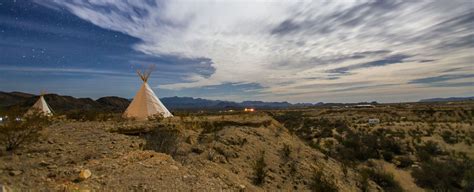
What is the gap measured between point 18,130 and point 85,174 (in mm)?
3452

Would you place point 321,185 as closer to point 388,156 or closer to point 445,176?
point 445,176

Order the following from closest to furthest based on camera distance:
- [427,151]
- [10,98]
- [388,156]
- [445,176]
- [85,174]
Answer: [85,174], [445,176], [388,156], [427,151], [10,98]

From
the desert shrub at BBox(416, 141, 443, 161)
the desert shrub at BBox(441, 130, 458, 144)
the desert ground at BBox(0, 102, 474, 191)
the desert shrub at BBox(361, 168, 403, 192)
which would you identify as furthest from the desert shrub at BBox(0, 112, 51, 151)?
the desert shrub at BBox(441, 130, 458, 144)

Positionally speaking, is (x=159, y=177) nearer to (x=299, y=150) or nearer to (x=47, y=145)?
(x=47, y=145)

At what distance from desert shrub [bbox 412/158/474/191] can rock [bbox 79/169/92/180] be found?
11430mm

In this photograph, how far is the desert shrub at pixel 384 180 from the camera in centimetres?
1101

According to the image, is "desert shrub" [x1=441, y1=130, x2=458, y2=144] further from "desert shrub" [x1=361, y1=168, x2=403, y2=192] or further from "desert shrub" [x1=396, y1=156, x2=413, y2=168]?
"desert shrub" [x1=361, y1=168, x2=403, y2=192]

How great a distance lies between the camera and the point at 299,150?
12.8 m

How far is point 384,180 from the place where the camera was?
456 inches

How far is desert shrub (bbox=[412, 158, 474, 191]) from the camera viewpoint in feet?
37.1

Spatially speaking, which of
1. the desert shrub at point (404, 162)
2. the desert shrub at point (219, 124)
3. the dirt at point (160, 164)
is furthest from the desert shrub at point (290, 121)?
the dirt at point (160, 164)

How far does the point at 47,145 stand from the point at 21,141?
554 millimetres

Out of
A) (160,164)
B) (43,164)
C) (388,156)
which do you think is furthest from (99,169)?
(388,156)

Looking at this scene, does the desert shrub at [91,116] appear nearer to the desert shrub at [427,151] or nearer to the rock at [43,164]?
the rock at [43,164]
